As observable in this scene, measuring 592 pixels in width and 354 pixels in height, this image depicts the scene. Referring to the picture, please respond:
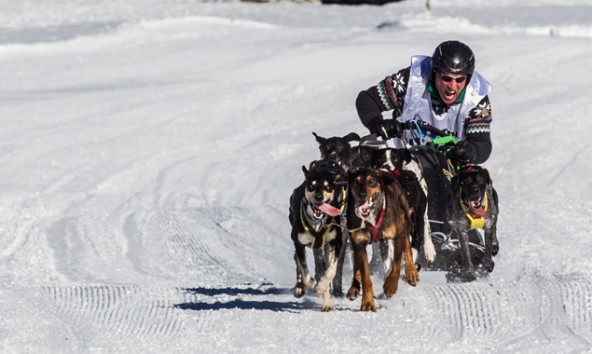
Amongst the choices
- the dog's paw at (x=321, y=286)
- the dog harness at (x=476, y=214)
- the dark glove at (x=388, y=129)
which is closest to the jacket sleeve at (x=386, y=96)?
the dark glove at (x=388, y=129)

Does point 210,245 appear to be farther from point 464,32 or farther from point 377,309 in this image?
point 464,32

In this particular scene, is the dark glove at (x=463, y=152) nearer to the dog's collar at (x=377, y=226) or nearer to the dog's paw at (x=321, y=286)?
the dog's collar at (x=377, y=226)

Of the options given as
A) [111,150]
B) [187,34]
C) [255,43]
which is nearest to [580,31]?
[255,43]

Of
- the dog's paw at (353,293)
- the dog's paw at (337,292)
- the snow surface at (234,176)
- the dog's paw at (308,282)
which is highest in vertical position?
the dog's paw at (353,293)

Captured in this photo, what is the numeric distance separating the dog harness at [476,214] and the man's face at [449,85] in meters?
0.76

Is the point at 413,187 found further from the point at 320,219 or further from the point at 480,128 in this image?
the point at 480,128

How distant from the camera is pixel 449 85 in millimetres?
8953

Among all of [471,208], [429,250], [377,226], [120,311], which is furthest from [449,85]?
[120,311]

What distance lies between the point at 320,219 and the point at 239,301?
1.25 m

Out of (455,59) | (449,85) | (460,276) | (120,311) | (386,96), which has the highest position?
(455,59)

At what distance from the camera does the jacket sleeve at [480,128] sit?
9023 millimetres

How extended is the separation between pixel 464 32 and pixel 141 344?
49.5 feet

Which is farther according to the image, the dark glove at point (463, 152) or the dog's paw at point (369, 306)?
the dark glove at point (463, 152)

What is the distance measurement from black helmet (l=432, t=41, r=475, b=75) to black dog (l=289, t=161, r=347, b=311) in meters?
1.50
